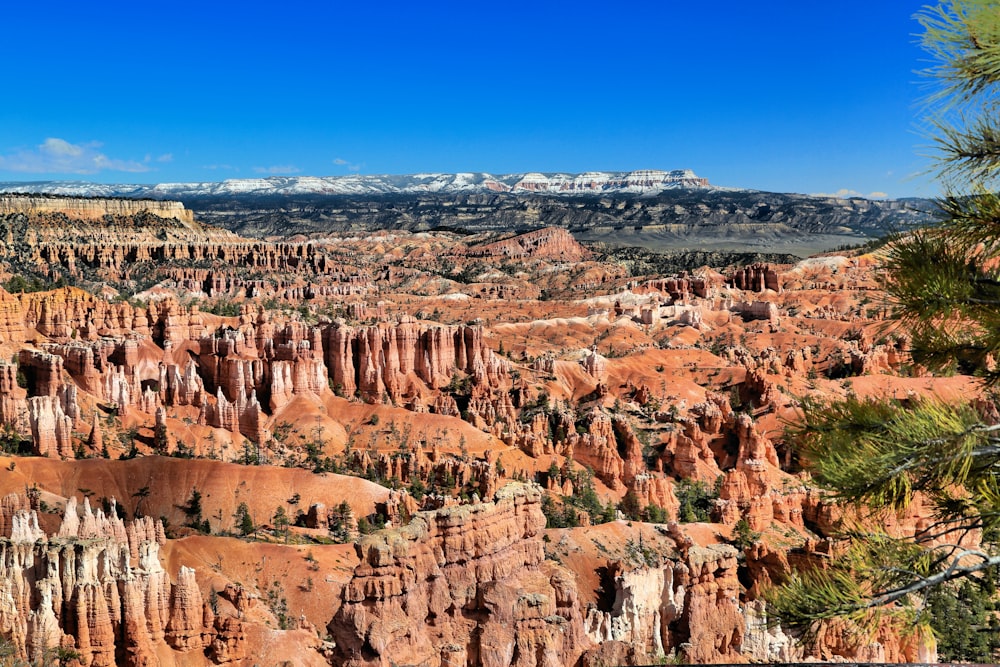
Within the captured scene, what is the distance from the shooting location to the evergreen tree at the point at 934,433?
6.60m

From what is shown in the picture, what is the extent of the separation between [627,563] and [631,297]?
75.9 metres

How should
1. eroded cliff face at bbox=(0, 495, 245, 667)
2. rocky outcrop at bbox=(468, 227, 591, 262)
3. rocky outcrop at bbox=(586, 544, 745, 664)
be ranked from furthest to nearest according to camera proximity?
1. rocky outcrop at bbox=(468, 227, 591, 262)
2. rocky outcrop at bbox=(586, 544, 745, 664)
3. eroded cliff face at bbox=(0, 495, 245, 667)

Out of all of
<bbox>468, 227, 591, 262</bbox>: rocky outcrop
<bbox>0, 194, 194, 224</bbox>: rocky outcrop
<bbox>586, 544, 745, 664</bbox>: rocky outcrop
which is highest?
<bbox>0, 194, 194, 224</bbox>: rocky outcrop

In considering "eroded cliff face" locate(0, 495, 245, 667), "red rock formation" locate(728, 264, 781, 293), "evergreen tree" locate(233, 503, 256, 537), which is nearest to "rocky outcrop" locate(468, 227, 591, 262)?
"red rock formation" locate(728, 264, 781, 293)

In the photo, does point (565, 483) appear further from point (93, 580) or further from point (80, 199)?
point (80, 199)

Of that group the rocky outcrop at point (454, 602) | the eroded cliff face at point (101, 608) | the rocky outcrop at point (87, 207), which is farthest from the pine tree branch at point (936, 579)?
the rocky outcrop at point (87, 207)

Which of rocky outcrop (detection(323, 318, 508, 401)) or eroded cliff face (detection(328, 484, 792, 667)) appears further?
rocky outcrop (detection(323, 318, 508, 401))

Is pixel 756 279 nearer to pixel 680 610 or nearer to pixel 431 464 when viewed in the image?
pixel 431 464

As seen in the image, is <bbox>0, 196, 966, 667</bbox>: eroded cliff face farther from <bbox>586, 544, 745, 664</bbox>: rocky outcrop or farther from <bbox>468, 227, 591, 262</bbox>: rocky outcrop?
<bbox>468, 227, 591, 262</bbox>: rocky outcrop

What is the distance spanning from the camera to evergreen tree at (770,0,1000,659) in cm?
660

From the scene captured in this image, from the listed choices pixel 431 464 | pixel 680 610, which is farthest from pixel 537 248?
pixel 680 610

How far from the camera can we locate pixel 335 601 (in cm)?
2419

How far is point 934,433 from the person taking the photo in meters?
6.61

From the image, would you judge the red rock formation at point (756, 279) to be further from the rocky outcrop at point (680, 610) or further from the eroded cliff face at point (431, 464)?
the rocky outcrop at point (680, 610)
